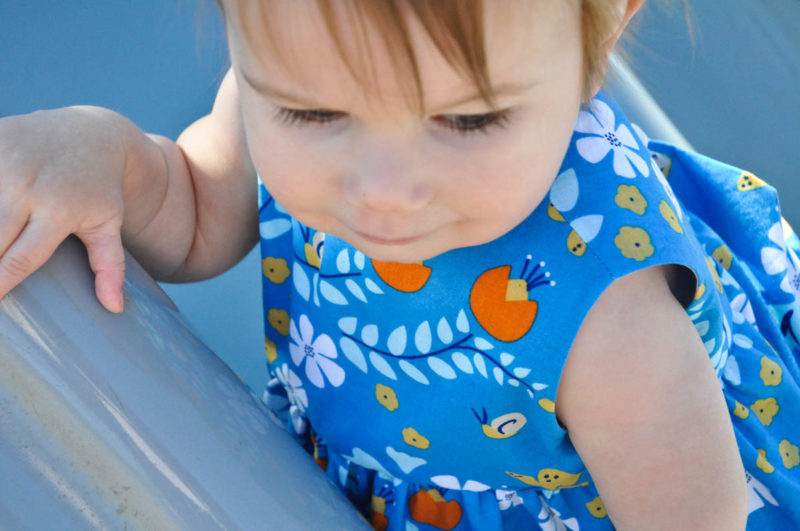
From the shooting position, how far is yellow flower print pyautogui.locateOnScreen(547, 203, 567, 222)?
568mm

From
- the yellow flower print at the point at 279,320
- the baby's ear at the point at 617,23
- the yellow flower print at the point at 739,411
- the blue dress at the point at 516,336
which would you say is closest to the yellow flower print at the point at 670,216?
the blue dress at the point at 516,336

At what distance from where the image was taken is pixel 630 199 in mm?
571

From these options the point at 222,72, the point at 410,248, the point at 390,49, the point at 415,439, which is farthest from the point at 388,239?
the point at 222,72

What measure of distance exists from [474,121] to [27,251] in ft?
0.80

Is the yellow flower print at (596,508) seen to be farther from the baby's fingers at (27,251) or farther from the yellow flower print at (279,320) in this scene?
the baby's fingers at (27,251)

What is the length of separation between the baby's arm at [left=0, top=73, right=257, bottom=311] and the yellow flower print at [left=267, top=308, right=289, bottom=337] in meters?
0.06

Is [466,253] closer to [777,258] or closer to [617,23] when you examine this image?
[617,23]

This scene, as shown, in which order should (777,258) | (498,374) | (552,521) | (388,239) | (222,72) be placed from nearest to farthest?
(388,239), (498,374), (552,521), (777,258), (222,72)

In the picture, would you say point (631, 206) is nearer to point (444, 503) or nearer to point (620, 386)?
point (620, 386)

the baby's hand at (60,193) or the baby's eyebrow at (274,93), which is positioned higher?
the baby's eyebrow at (274,93)

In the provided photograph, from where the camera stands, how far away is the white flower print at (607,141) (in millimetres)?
586

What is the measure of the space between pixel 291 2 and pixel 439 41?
2.8 inches

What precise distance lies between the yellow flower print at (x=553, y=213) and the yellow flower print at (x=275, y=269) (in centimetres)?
25

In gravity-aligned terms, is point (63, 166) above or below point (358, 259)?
above
